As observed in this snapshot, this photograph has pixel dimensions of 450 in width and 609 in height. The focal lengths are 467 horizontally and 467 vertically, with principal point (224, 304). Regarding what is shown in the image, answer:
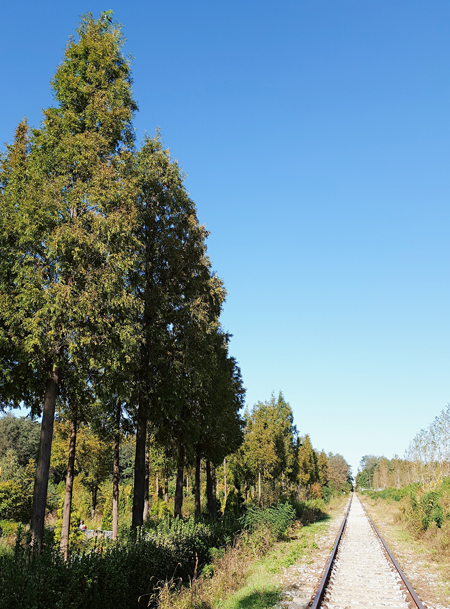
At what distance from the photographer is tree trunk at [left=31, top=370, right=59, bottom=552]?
33.0 ft

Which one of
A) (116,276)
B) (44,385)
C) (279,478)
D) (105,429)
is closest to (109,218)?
(116,276)

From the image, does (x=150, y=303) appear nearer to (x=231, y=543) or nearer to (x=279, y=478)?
(x=231, y=543)

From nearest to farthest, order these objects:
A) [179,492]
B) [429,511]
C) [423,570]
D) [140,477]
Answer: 1. [423,570]
2. [140,477]
3. [179,492]
4. [429,511]

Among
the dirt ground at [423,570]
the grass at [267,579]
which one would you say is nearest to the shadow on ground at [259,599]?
the grass at [267,579]

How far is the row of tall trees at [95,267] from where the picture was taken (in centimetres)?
1105

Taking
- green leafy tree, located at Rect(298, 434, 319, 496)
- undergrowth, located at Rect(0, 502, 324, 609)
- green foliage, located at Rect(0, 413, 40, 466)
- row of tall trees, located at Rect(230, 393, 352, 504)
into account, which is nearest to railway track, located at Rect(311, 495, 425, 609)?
undergrowth, located at Rect(0, 502, 324, 609)

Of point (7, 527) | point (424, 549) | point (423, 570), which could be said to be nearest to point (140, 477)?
point (423, 570)

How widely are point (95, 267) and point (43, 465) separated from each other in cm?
481

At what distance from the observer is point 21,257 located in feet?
37.7

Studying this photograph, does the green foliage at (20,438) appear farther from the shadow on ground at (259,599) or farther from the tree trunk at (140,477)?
the shadow on ground at (259,599)

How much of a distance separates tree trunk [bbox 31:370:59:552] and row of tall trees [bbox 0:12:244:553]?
0.03 meters

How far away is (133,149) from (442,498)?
17.5 metres

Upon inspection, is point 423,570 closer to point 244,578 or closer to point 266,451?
point 244,578

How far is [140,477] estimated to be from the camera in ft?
45.5
